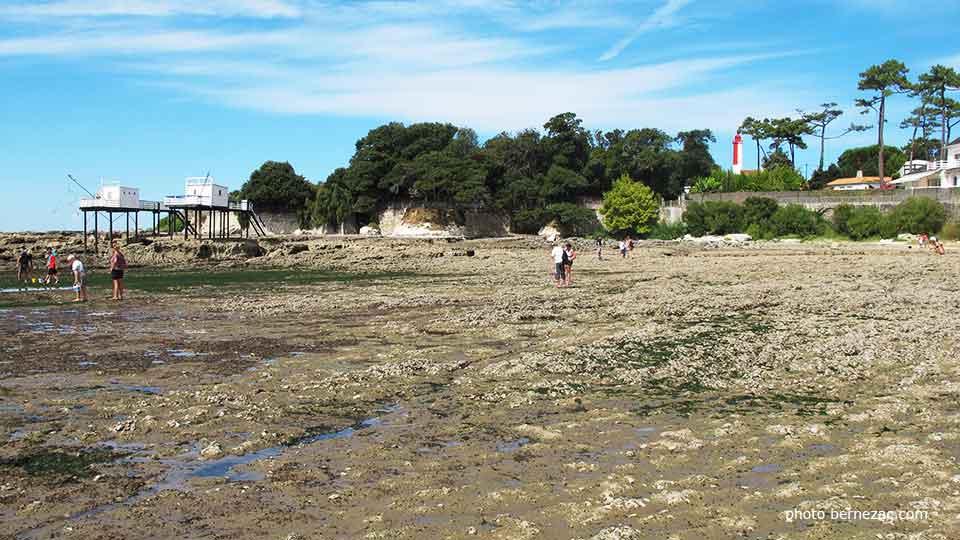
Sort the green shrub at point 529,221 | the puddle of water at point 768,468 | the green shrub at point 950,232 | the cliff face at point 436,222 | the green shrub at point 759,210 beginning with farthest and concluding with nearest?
the green shrub at point 529,221 < the cliff face at point 436,222 < the green shrub at point 759,210 < the green shrub at point 950,232 < the puddle of water at point 768,468

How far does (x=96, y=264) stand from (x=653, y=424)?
5307cm

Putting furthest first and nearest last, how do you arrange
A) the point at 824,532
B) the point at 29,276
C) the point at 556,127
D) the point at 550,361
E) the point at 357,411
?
the point at 556,127, the point at 29,276, the point at 550,361, the point at 357,411, the point at 824,532

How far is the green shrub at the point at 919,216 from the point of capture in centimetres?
5906

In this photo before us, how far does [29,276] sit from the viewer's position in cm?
4041

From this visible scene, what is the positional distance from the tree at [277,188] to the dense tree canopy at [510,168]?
2896 millimetres

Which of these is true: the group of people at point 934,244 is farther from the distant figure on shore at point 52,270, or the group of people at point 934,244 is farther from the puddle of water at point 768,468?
the distant figure on shore at point 52,270

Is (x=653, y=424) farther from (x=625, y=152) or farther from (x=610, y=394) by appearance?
(x=625, y=152)

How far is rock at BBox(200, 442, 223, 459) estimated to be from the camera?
24.5 feet

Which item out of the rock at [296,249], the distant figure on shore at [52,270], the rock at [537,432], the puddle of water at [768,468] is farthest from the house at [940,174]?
the puddle of water at [768,468]

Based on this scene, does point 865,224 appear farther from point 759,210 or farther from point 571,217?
point 571,217

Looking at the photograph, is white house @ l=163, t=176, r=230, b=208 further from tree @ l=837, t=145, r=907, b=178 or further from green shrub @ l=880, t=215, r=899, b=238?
tree @ l=837, t=145, r=907, b=178

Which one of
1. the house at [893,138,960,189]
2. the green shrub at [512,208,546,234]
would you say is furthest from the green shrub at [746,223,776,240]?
the green shrub at [512,208,546,234]

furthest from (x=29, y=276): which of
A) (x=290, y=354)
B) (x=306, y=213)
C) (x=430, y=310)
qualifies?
(x=306, y=213)

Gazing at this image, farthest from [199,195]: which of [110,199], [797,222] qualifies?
[797,222]
